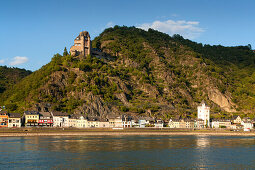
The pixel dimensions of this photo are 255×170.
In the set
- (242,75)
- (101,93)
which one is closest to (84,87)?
(101,93)

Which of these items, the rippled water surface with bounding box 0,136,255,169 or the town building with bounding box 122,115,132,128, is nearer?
the rippled water surface with bounding box 0,136,255,169

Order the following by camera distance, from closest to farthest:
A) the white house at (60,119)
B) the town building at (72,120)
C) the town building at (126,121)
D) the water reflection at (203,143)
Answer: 1. the water reflection at (203,143)
2. the white house at (60,119)
3. the town building at (72,120)
4. the town building at (126,121)

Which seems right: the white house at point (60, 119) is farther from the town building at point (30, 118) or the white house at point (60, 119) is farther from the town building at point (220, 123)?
the town building at point (220, 123)

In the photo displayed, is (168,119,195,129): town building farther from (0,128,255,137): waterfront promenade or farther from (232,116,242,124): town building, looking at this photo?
(232,116,242,124): town building

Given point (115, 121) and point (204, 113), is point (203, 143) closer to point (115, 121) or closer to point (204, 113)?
point (115, 121)

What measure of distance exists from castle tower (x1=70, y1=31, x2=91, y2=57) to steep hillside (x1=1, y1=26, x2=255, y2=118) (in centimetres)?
489

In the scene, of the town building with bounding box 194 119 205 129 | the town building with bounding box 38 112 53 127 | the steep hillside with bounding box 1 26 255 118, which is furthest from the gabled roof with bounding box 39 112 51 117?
the town building with bounding box 194 119 205 129

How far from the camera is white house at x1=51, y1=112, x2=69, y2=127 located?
113 metres

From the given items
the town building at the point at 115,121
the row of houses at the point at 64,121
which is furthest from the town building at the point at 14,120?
the town building at the point at 115,121

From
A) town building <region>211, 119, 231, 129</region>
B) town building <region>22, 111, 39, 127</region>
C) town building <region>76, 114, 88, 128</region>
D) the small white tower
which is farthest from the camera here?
the small white tower

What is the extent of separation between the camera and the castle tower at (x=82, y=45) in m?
157

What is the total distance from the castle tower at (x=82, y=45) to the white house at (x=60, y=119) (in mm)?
47738

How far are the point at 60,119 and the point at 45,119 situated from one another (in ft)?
16.5

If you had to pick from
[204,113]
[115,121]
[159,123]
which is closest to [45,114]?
[115,121]
